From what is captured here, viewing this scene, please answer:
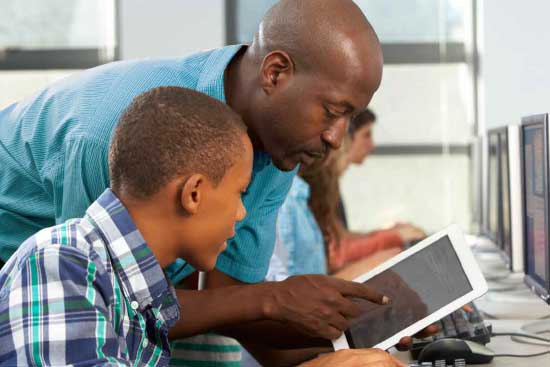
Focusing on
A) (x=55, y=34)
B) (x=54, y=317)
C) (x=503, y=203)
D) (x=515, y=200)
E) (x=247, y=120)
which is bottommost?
(x=503, y=203)

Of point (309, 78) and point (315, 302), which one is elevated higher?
point (309, 78)

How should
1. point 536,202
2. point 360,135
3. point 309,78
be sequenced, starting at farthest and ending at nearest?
point 360,135
point 536,202
point 309,78

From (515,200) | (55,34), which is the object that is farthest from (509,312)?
(55,34)

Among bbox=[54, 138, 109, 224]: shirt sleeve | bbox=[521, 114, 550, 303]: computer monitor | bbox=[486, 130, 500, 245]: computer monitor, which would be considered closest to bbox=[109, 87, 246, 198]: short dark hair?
bbox=[54, 138, 109, 224]: shirt sleeve

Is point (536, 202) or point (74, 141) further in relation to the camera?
point (536, 202)

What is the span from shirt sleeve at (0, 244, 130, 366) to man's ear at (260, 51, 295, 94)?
0.49 meters

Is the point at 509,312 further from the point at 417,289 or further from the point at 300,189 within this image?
the point at 417,289

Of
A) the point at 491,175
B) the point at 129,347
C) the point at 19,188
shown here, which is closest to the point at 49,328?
the point at 129,347

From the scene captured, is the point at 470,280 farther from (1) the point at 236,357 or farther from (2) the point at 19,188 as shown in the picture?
(2) the point at 19,188

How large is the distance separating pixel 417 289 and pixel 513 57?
2.76 metres

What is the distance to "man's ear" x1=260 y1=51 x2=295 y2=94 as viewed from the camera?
1462 mm

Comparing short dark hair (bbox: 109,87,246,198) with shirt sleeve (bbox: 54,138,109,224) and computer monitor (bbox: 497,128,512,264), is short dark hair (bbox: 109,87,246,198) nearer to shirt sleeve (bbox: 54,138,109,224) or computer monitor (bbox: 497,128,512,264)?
shirt sleeve (bbox: 54,138,109,224)

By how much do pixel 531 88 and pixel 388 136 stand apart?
4.50ft

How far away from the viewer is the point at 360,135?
4.08 meters
